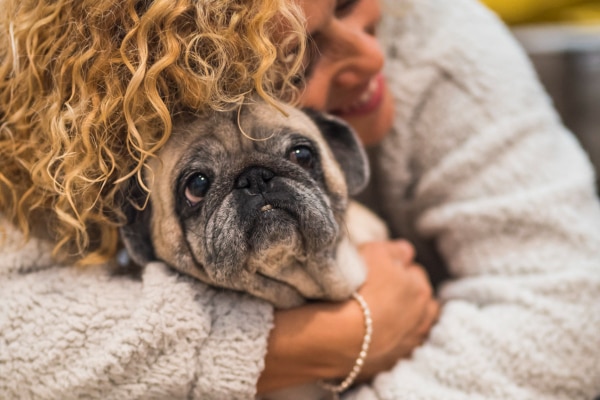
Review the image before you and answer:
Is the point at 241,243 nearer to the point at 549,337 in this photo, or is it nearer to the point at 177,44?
the point at 177,44

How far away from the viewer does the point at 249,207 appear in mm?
886

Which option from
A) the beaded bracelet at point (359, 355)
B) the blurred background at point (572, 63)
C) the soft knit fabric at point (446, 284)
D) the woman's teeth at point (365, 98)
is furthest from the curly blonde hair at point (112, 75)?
the blurred background at point (572, 63)

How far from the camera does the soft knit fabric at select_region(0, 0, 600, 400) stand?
942mm

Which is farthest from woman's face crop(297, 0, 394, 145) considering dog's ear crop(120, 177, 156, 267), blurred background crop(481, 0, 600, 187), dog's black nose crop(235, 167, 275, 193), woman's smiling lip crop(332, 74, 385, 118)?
blurred background crop(481, 0, 600, 187)

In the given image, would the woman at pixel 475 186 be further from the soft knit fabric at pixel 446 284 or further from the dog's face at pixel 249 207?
the dog's face at pixel 249 207

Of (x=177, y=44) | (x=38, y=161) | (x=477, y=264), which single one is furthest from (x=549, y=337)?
(x=38, y=161)

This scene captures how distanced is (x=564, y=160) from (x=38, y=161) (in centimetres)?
100

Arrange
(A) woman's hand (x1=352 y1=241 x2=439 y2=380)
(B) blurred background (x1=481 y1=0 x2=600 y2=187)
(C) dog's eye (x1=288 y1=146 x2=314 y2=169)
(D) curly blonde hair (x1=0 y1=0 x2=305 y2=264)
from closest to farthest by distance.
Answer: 1. (D) curly blonde hair (x1=0 y1=0 x2=305 y2=264)
2. (C) dog's eye (x1=288 y1=146 x2=314 y2=169)
3. (A) woman's hand (x1=352 y1=241 x2=439 y2=380)
4. (B) blurred background (x1=481 y1=0 x2=600 y2=187)

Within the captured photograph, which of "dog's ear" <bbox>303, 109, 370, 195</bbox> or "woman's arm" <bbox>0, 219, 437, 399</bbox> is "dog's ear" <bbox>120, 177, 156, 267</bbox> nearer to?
"woman's arm" <bbox>0, 219, 437, 399</bbox>

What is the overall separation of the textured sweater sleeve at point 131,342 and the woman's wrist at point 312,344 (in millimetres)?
55

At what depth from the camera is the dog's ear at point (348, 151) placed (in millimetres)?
1129

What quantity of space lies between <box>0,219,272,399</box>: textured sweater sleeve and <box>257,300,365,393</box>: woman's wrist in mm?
55

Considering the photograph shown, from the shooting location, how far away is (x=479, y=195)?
1.30 meters

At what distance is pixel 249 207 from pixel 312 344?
0.28m
